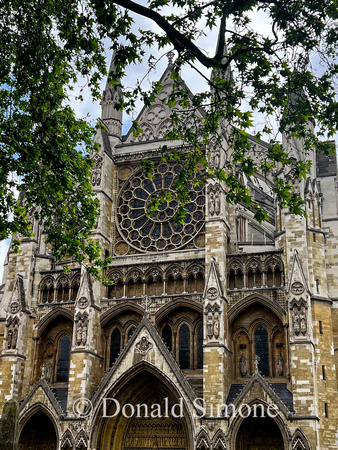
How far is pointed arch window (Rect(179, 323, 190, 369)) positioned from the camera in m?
26.0

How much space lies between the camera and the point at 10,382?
26.3 m

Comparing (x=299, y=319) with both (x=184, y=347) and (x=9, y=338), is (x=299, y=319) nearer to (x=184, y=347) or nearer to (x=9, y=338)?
(x=184, y=347)

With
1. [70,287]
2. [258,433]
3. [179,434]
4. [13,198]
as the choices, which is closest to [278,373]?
[258,433]

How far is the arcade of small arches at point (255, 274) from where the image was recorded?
83.6ft

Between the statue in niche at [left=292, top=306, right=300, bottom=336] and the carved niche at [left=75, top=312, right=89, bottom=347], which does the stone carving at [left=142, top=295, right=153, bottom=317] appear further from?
the statue in niche at [left=292, top=306, right=300, bottom=336]

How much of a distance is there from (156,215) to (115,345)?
264 inches

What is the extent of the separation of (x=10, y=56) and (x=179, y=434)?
17.4 meters

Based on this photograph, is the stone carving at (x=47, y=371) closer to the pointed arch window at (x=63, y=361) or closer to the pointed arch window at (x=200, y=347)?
the pointed arch window at (x=63, y=361)

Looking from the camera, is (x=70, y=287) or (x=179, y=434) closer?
(x=179, y=434)

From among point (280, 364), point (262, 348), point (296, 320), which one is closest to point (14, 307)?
point (262, 348)

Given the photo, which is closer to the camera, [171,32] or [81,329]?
[171,32]

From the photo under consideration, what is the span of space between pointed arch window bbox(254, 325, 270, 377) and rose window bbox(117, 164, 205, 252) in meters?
5.58

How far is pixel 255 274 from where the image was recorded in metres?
25.8

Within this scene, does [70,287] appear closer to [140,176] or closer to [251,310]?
[140,176]
